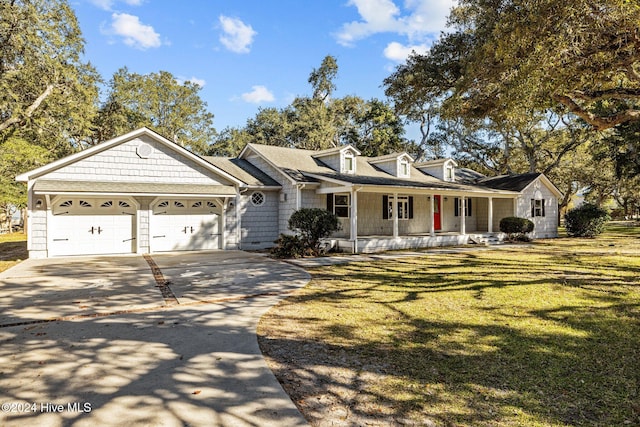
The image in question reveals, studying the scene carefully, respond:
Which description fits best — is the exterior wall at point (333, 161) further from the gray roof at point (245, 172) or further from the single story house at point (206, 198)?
the gray roof at point (245, 172)

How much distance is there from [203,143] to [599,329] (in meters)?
34.9

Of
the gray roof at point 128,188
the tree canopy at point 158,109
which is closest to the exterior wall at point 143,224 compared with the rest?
the gray roof at point 128,188

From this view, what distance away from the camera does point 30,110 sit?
14.3 m

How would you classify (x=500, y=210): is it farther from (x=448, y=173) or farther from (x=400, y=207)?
(x=400, y=207)

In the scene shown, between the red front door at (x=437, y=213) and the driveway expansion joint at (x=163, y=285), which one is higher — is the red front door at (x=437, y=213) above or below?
above

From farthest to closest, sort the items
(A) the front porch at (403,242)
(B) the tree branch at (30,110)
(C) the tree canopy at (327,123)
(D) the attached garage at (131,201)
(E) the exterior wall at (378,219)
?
(C) the tree canopy at (327,123) → (E) the exterior wall at (378,219) → (A) the front porch at (403,242) → (B) the tree branch at (30,110) → (D) the attached garage at (131,201)

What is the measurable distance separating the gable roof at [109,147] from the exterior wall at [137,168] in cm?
14

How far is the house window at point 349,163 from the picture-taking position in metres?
18.0

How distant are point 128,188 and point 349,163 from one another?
995 cm

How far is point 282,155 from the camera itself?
59.3 feet

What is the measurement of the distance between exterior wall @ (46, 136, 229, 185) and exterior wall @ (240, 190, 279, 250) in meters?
1.57

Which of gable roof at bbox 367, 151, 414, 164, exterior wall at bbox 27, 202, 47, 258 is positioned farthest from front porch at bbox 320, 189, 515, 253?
exterior wall at bbox 27, 202, 47, 258

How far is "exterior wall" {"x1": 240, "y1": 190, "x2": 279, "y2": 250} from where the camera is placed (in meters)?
16.0

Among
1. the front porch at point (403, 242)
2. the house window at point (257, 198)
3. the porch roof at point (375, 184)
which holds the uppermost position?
the porch roof at point (375, 184)
